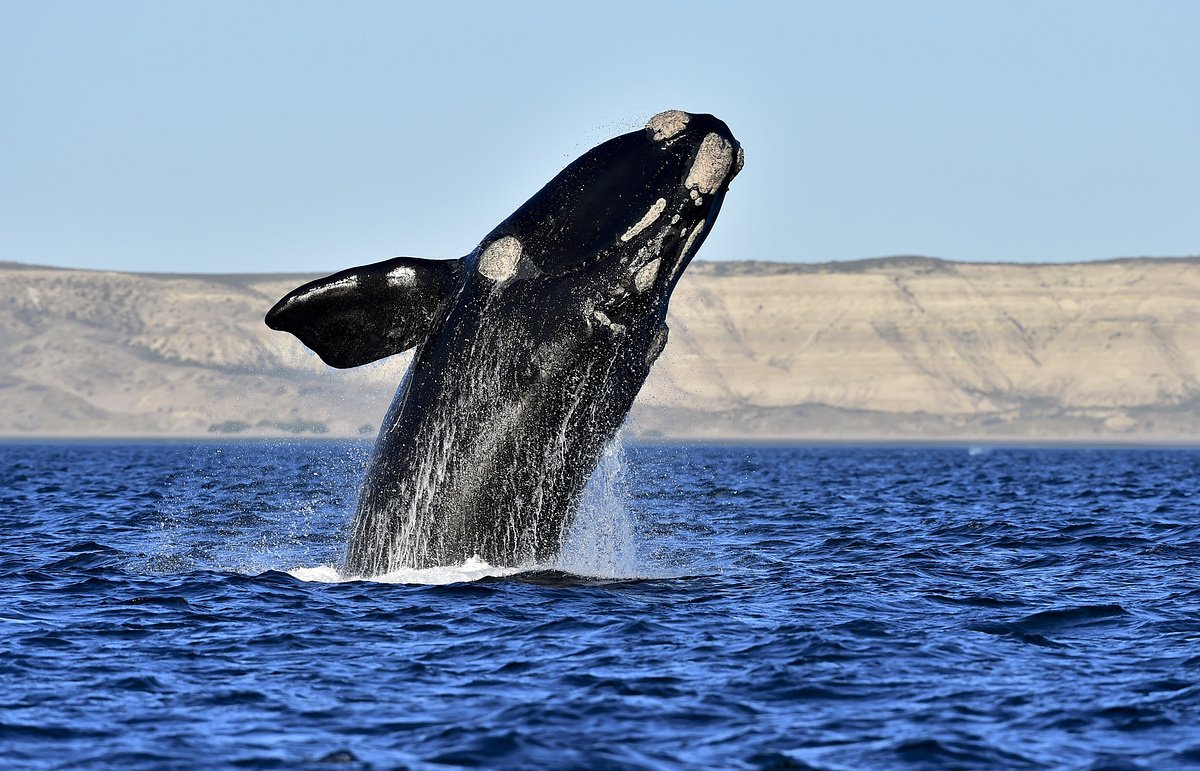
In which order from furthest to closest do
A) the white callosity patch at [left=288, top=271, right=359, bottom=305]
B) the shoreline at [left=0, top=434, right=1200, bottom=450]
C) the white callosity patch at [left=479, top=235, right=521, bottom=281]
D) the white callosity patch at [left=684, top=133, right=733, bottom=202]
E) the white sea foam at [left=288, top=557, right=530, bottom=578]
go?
the shoreline at [left=0, top=434, right=1200, bottom=450]
the white sea foam at [left=288, top=557, right=530, bottom=578]
the white callosity patch at [left=684, top=133, right=733, bottom=202]
the white callosity patch at [left=479, top=235, right=521, bottom=281]
the white callosity patch at [left=288, top=271, right=359, bottom=305]

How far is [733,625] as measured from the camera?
557 inches

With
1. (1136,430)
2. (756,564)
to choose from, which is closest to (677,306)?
(1136,430)

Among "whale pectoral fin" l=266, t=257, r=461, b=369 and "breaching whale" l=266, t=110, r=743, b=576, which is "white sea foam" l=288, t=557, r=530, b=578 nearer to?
"breaching whale" l=266, t=110, r=743, b=576

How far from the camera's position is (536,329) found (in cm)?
1386

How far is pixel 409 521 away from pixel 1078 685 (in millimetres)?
5488

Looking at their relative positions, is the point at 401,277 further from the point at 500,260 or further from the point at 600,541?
the point at 600,541

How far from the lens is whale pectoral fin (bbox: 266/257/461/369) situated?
13.4m

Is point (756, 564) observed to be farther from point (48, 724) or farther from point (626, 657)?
point (48, 724)

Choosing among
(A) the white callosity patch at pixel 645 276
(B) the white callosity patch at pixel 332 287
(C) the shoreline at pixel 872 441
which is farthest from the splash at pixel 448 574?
(C) the shoreline at pixel 872 441

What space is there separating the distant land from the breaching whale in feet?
495

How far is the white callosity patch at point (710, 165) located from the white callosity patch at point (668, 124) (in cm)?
26

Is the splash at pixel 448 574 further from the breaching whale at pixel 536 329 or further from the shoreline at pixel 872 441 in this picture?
the shoreline at pixel 872 441

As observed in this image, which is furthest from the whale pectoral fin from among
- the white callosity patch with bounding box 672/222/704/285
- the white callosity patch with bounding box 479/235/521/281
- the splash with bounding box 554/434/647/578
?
the splash with bounding box 554/434/647/578

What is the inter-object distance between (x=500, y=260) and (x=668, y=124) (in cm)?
184
